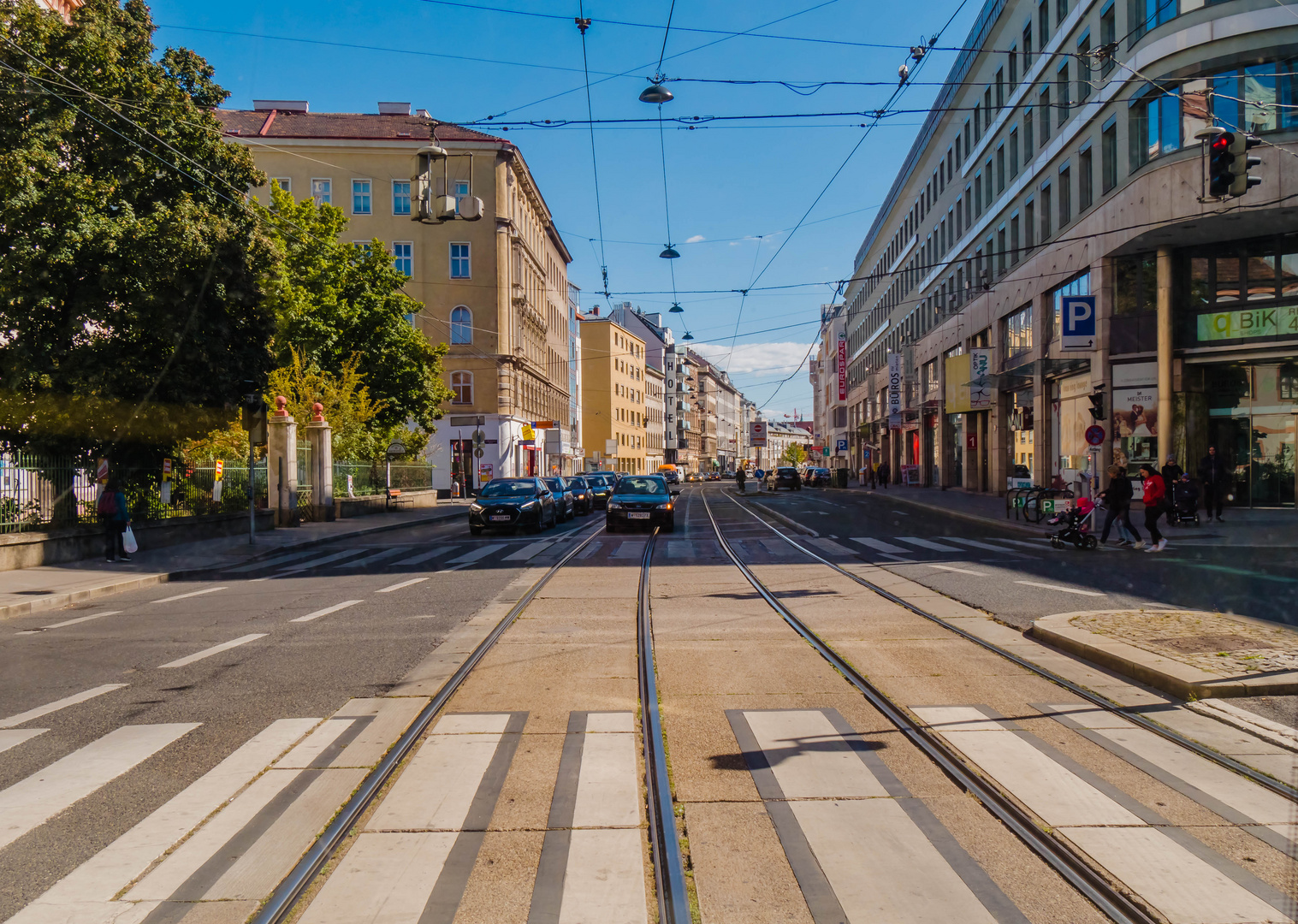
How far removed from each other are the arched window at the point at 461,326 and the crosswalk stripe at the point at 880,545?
36295 mm

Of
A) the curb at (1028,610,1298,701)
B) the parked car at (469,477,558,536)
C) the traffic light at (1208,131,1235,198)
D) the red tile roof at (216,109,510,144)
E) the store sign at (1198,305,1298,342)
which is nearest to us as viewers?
the curb at (1028,610,1298,701)

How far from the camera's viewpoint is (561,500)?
101 ft

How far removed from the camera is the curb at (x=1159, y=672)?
21.7 feet

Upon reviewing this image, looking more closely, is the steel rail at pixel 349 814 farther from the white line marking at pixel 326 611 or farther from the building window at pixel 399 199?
the building window at pixel 399 199

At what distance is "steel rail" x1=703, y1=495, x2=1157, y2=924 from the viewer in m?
3.47

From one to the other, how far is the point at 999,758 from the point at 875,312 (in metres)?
73.6

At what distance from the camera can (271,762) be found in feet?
17.2

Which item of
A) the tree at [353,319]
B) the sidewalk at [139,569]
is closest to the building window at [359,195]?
the tree at [353,319]

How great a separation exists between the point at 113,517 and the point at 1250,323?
26.7 m

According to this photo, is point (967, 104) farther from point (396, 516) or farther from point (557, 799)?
point (557, 799)

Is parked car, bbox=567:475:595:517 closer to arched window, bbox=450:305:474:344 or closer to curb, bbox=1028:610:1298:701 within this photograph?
arched window, bbox=450:305:474:344

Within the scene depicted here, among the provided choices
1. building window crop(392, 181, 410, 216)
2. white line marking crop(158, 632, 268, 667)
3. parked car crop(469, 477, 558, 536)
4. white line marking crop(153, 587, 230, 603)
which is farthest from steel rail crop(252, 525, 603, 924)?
building window crop(392, 181, 410, 216)

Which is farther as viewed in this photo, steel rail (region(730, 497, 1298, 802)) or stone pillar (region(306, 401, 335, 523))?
stone pillar (region(306, 401, 335, 523))

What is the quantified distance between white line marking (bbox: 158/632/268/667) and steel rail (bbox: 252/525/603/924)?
246cm
